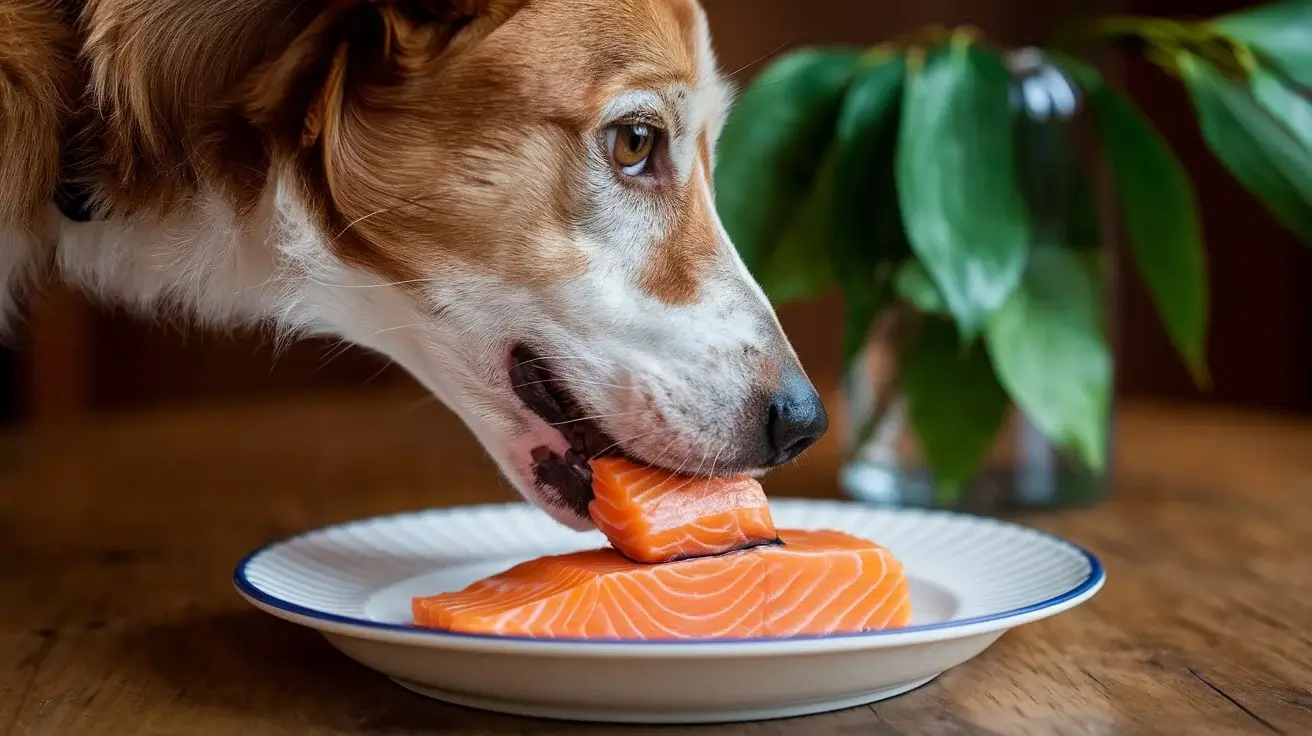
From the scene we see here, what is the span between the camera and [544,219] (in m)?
1.09

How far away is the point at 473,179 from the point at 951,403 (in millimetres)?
769

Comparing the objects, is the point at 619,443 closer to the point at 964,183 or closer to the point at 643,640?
the point at 643,640

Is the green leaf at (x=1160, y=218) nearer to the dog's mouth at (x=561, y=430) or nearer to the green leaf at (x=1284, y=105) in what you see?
the green leaf at (x=1284, y=105)

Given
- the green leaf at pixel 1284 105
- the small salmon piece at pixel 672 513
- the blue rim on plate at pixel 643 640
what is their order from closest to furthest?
the blue rim on plate at pixel 643 640 → the small salmon piece at pixel 672 513 → the green leaf at pixel 1284 105

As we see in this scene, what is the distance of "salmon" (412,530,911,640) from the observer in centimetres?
91

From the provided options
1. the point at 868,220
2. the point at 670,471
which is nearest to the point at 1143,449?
the point at 868,220

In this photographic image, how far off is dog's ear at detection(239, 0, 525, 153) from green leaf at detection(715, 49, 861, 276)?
22.1 inches

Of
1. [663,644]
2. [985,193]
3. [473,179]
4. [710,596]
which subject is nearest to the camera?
[663,644]

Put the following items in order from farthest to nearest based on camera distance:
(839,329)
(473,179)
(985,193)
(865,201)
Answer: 1. (839,329)
2. (865,201)
3. (985,193)
4. (473,179)

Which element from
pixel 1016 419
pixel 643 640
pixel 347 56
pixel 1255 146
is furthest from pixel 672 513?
pixel 1255 146

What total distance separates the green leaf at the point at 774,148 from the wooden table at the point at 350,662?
40 cm

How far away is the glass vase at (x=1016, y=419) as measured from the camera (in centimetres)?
169

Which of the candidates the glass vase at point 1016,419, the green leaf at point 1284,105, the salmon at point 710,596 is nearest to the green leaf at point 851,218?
the glass vase at point 1016,419

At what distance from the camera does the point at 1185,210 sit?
1.63 m
